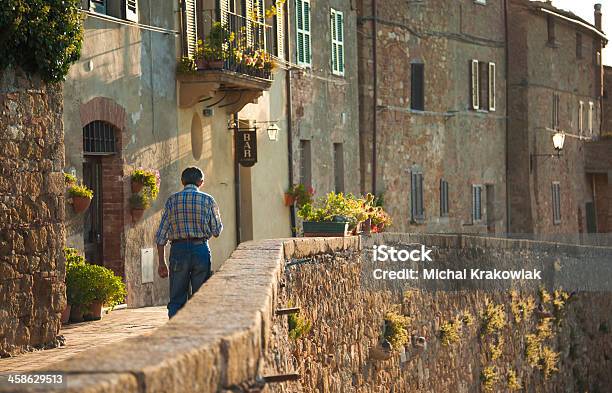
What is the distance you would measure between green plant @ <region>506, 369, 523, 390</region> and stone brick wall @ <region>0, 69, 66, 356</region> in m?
9.63

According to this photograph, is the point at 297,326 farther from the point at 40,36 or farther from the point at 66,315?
the point at 66,315

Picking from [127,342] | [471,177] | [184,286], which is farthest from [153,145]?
[471,177]

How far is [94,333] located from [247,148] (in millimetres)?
8421

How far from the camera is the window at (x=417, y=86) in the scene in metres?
29.4

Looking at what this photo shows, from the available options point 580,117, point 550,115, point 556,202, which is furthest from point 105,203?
point 580,117

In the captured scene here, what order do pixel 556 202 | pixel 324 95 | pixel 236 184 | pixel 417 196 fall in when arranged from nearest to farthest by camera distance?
pixel 236 184
pixel 324 95
pixel 417 196
pixel 556 202

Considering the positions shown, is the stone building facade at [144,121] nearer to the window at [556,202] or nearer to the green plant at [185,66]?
the green plant at [185,66]

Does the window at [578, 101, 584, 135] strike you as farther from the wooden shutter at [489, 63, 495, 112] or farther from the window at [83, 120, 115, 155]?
the window at [83, 120, 115, 155]

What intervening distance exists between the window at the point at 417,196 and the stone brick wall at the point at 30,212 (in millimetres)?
17988

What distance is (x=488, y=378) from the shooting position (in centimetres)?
1858

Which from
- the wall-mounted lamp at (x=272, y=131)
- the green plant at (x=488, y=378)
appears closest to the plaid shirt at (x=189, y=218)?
the green plant at (x=488, y=378)

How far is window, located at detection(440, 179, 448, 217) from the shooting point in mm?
30641

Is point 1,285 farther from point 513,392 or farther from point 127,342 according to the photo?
point 513,392

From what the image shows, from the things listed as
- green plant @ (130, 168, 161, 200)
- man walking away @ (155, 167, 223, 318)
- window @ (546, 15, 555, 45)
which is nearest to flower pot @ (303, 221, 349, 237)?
green plant @ (130, 168, 161, 200)
